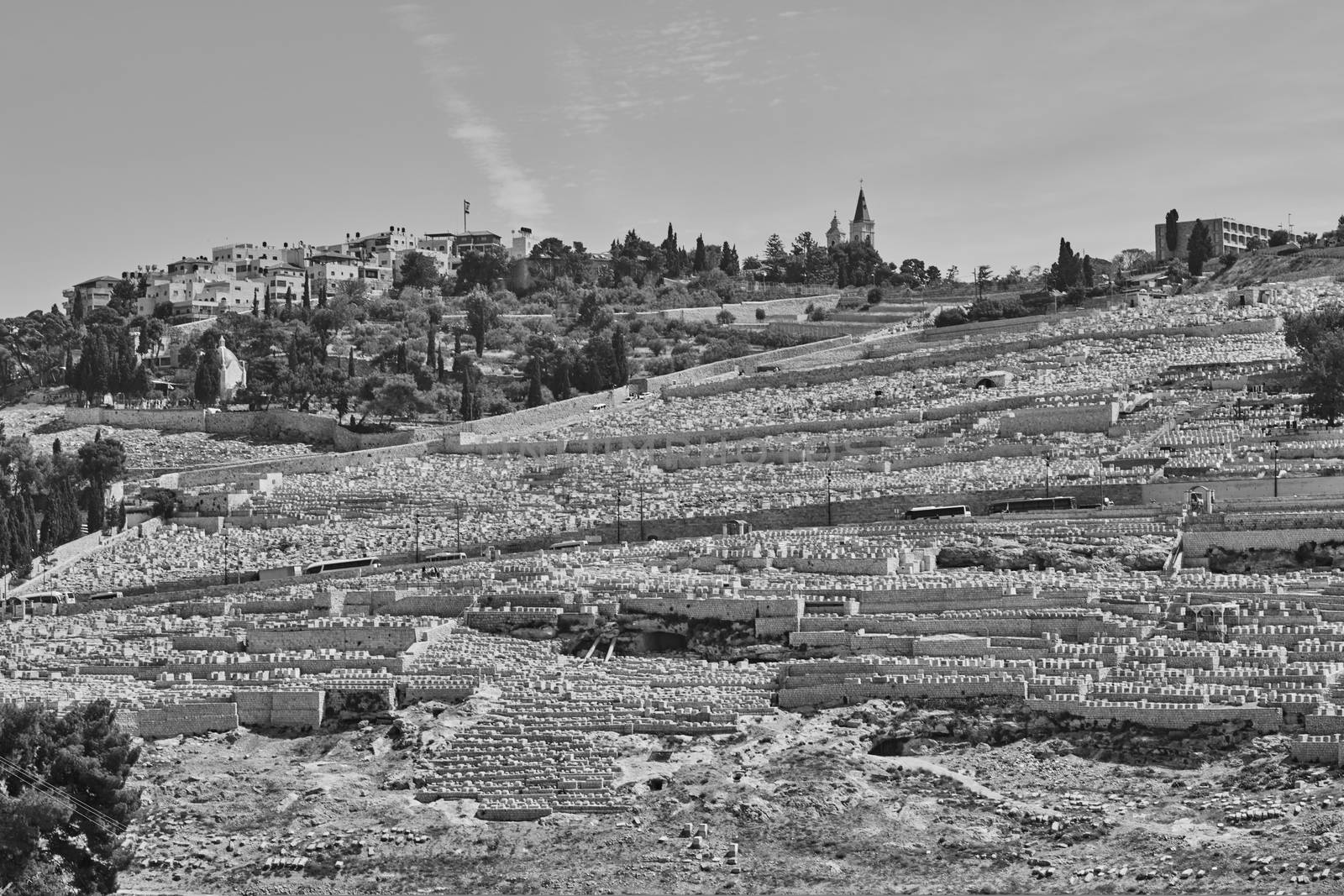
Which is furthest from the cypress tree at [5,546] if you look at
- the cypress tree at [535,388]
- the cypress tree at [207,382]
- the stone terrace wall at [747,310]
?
the stone terrace wall at [747,310]

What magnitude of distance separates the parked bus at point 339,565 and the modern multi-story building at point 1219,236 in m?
59.6

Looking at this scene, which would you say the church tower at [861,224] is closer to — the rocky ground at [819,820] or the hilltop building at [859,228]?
the hilltop building at [859,228]

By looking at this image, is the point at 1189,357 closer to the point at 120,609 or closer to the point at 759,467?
the point at 759,467

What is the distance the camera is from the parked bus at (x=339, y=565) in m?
57.1

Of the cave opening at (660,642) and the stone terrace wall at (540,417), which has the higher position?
the stone terrace wall at (540,417)

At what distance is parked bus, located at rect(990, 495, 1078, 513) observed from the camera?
56875 mm

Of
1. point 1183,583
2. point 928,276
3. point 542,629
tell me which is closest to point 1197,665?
point 1183,583

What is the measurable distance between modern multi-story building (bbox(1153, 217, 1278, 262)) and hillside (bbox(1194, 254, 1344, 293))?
926cm

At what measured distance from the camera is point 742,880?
3531 centimetres

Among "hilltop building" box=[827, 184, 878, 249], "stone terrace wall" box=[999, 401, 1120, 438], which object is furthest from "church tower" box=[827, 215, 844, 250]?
"stone terrace wall" box=[999, 401, 1120, 438]

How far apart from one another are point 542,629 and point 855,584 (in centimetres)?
627

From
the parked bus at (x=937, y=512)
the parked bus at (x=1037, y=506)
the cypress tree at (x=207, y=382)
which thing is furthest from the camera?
the cypress tree at (x=207, y=382)

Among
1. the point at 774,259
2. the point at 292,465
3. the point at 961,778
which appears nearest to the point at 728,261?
the point at 774,259

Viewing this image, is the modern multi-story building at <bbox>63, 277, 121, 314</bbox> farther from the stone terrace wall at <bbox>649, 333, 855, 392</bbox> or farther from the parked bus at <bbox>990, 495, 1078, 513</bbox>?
the parked bus at <bbox>990, 495, 1078, 513</bbox>
